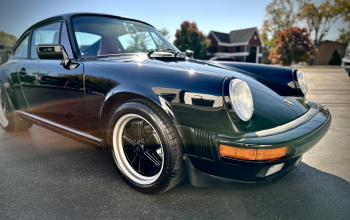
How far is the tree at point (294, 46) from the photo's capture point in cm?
2831

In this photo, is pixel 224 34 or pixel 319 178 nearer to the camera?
pixel 319 178

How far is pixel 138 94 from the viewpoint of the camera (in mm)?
1677

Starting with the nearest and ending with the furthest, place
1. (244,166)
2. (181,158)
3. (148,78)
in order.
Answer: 1. (244,166)
2. (181,158)
3. (148,78)

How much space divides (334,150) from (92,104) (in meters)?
2.48

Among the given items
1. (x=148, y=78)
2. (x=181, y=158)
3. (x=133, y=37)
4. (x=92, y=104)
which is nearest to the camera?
(x=181, y=158)

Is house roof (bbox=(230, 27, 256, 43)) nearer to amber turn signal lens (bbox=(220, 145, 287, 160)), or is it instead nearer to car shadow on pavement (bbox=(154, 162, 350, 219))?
car shadow on pavement (bbox=(154, 162, 350, 219))

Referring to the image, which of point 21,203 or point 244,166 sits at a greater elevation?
point 244,166

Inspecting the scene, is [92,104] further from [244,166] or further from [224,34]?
[224,34]

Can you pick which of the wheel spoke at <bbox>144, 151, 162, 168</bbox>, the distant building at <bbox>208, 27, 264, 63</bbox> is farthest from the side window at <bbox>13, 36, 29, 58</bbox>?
the distant building at <bbox>208, 27, 264, 63</bbox>

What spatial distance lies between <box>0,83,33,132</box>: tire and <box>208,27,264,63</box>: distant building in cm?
3651

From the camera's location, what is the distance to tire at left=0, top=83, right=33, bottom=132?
318 centimetres

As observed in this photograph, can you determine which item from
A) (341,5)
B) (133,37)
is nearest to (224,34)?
(341,5)

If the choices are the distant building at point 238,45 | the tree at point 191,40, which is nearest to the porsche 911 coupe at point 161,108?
the tree at point 191,40

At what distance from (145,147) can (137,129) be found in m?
0.15
